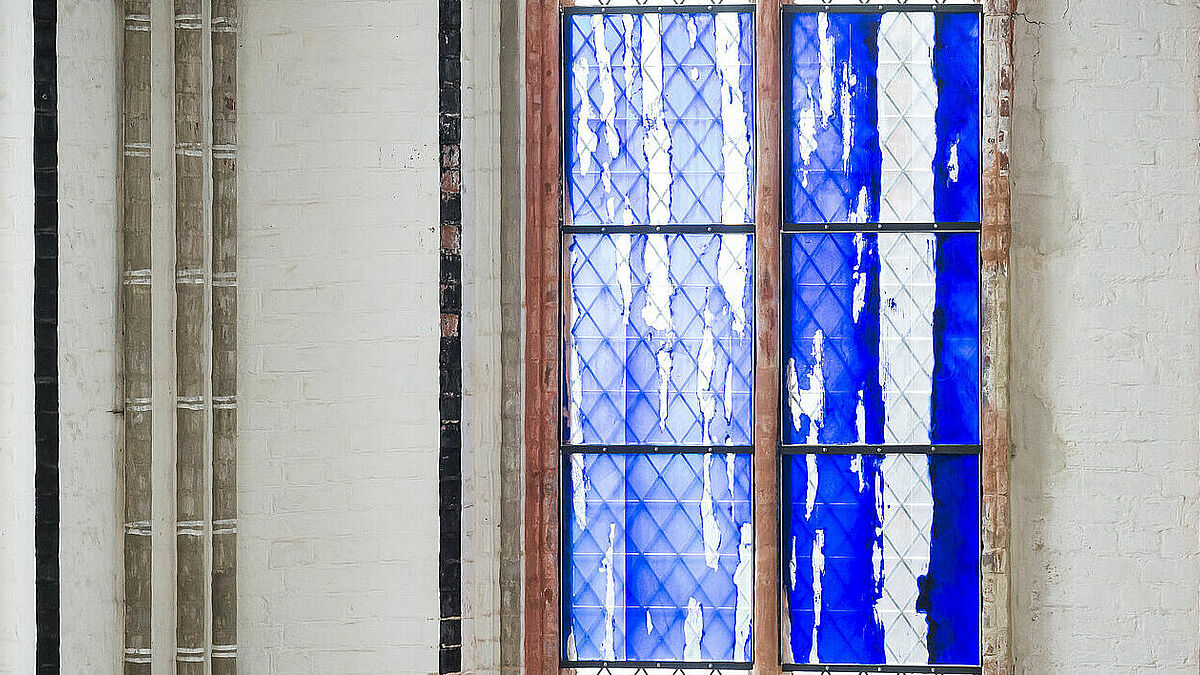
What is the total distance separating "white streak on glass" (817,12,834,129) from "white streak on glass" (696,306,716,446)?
26.7 inches

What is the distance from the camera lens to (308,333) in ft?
8.93

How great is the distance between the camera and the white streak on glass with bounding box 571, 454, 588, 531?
293 cm

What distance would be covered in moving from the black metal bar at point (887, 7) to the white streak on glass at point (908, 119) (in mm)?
29

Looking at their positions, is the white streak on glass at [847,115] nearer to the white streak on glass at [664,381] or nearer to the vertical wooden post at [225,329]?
the white streak on glass at [664,381]

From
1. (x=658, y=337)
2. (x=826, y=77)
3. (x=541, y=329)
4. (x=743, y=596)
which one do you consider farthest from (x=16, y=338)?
(x=826, y=77)

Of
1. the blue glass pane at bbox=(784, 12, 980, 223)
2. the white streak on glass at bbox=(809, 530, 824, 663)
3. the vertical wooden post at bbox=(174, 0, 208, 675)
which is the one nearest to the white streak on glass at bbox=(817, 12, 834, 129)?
the blue glass pane at bbox=(784, 12, 980, 223)

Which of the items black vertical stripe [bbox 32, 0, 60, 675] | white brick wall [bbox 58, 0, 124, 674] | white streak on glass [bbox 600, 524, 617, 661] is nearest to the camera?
black vertical stripe [bbox 32, 0, 60, 675]

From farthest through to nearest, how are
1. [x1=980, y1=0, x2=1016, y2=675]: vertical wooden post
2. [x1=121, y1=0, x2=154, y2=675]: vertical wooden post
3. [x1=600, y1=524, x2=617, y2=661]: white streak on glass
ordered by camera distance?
[x1=600, y1=524, x2=617, y2=661]: white streak on glass < [x1=980, y1=0, x2=1016, y2=675]: vertical wooden post < [x1=121, y1=0, x2=154, y2=675]: vertical wooden post

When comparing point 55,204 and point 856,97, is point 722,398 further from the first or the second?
point 55,204

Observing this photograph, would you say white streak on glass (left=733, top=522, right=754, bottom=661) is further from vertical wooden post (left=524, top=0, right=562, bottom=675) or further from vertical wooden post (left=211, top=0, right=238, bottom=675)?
vertical wooden post (left=211, top=0, right=238, bottom=675)

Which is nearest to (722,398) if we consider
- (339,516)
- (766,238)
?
(766,238)

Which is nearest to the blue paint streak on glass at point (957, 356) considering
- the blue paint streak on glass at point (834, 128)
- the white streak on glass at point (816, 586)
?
the blue paint streak on glass at point (834, 128)

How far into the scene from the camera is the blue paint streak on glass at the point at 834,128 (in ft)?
9.49

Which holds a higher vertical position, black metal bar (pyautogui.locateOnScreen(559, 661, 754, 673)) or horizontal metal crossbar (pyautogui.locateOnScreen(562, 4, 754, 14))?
horizontal metal crossbar (pyautogui.locateOnScreen(562, 4, 754, 14))
